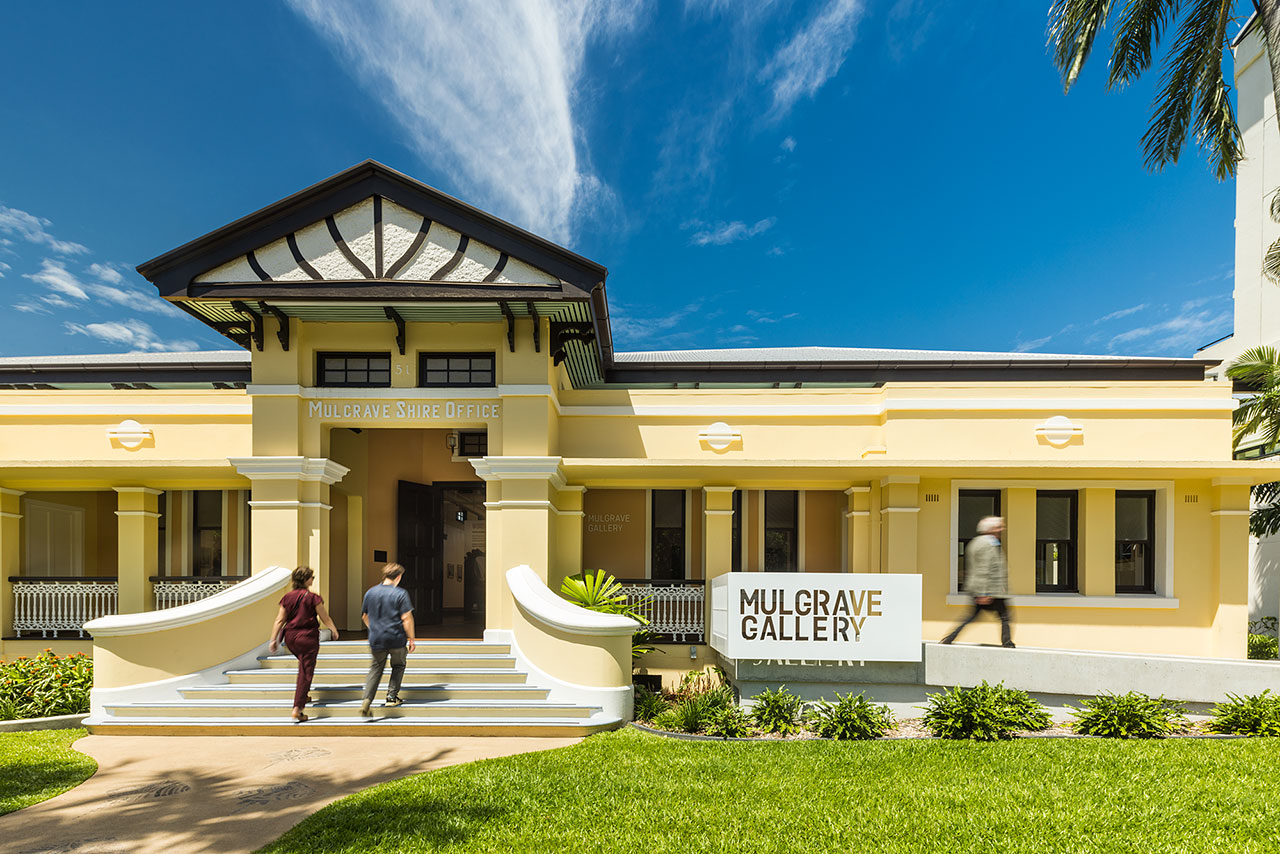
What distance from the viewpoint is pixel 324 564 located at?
34.5 ft

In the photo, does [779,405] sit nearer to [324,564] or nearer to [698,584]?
[698,584]

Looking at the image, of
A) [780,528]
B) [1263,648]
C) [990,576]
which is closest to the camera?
[990,576]

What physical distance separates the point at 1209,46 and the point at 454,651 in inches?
612

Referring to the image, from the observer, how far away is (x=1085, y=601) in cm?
1109

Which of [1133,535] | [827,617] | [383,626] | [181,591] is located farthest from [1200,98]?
[181,591]

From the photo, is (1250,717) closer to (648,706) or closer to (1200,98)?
(648,706)

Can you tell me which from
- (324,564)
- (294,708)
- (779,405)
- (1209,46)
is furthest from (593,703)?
(1209,46)

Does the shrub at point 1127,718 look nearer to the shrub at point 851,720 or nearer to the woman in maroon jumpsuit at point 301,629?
the shrub at point 851,720

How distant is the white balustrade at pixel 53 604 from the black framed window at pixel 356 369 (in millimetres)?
5221

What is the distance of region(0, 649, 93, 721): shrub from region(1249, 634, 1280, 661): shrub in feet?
64.9

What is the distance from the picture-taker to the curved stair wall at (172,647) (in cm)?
822

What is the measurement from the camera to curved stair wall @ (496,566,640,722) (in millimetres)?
8148

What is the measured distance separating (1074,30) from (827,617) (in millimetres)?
11154

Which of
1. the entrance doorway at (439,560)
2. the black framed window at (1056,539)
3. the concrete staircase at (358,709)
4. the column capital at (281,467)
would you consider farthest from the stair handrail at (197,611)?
the black framed window at (1056,539)
